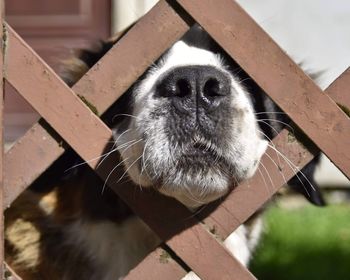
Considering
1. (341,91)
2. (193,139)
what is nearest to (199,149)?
(193,139)

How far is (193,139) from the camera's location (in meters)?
2.01

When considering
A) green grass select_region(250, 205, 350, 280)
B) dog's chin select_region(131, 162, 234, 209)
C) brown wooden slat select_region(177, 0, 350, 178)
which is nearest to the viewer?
brown wooden slat select_region(177, 0, 350, 178)

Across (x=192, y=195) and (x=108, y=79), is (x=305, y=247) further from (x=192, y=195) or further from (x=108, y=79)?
(x=108, y=79)

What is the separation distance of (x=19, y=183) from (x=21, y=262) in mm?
602

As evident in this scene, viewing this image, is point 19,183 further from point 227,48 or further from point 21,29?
point 21,29

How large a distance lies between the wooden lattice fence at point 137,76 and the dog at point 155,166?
6 centimetres

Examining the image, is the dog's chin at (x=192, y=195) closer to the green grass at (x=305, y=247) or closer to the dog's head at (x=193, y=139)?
the dog's head at (x=193, y=139)

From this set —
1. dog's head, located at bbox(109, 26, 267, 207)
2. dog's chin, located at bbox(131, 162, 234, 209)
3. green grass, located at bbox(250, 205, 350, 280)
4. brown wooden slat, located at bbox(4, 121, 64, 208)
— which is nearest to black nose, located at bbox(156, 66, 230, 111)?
dog's head, located at bbox(109, 26, 267, 207)

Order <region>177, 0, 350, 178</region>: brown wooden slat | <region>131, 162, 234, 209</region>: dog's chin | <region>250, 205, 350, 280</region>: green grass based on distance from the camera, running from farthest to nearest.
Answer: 1. <region>250, 205, 350, 280</region>: green grass
2. <region>131, 162, 234, 209</region>: dog's chin
3. <region>177, 0, 350, 178</region>: brown wooden slat

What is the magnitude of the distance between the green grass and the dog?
1.04m

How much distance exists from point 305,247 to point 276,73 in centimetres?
257

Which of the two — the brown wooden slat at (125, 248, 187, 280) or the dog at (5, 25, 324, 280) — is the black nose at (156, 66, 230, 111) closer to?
the dog at (5, 25, 324, 280)

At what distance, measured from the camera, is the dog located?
202 centimetres

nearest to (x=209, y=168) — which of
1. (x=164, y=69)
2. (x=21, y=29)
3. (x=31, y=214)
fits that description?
(x=164, y=69)
